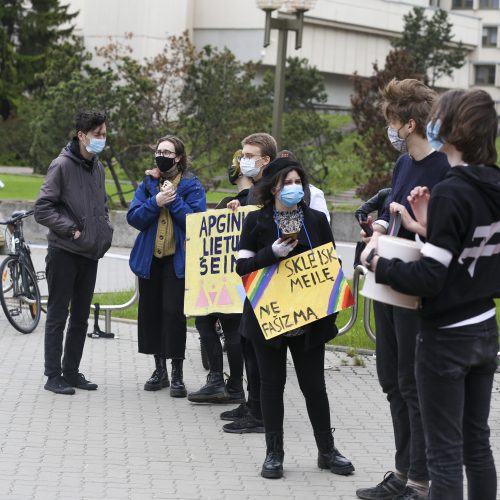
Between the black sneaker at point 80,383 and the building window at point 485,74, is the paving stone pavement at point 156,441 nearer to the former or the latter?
the black sneaker at point 80,383

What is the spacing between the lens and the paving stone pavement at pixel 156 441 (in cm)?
658

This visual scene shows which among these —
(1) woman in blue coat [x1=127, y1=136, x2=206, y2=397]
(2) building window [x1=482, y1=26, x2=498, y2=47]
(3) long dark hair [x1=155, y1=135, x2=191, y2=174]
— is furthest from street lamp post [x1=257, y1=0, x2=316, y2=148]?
(2) building window [x1=482, y1=26, x2=498, y2=47]

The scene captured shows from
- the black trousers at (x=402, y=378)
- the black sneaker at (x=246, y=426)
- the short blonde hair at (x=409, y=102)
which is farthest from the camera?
the black sneaker at (x=246, y=426)

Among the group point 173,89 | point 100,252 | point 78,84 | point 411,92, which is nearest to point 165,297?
point 100,252

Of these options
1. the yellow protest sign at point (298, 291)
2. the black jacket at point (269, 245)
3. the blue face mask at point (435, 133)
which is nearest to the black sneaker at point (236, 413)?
the black jacket at point (269, 245)

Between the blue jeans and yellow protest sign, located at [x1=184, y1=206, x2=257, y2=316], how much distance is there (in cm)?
380

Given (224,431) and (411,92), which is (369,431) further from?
(411,92)

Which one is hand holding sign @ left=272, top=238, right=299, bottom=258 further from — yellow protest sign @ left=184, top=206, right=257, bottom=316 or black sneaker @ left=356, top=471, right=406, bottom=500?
yellow protest sign @ left=184, top=206, right=257, bottom=316

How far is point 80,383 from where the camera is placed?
9359 mm

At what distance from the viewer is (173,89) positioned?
1026 inches

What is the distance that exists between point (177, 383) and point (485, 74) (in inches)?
3090

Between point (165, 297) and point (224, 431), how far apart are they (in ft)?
4.61

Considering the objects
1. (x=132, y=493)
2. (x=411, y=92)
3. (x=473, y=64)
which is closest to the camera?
(x=411, y=92)

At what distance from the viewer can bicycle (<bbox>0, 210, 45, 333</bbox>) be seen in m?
12.0
